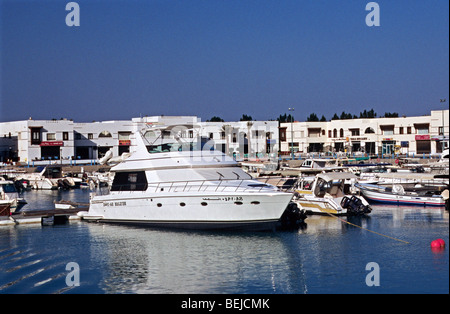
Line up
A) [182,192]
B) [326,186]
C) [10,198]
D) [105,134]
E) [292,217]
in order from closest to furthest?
[182,192] < [292,217] < [326,186] < [10,198] < [105,134]

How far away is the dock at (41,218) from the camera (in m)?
33.2

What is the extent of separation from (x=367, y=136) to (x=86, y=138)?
46.9 metres

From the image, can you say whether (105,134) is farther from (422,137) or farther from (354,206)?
(354,206)

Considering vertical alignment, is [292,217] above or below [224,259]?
above

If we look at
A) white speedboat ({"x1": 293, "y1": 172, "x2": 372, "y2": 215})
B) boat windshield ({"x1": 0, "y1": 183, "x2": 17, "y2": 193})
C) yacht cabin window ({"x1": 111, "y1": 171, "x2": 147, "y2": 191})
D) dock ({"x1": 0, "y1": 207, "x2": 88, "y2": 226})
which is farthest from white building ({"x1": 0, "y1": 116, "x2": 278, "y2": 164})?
yacht cabin window ({"x1": 111, "y1": 171, "x2": 147, "y2": 191})

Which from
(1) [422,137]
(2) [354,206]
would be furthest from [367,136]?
(2) [354,206]

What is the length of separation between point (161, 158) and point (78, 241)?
6.74m

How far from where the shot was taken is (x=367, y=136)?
95.6m

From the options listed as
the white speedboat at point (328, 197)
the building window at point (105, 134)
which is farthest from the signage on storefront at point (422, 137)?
the white speedboat at point (328, 197)

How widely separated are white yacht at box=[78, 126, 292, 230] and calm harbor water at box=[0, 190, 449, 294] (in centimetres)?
78

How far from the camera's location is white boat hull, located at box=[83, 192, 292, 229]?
2873cm

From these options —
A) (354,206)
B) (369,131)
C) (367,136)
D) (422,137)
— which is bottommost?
(354,206)
